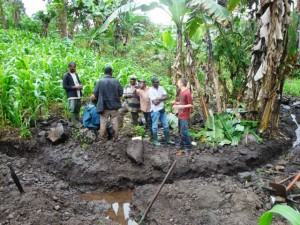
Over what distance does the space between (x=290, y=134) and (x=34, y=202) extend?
6692 mm

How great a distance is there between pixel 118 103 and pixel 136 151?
1.04 m

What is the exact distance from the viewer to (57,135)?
623 cm

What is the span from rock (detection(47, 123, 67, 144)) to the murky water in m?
1.46

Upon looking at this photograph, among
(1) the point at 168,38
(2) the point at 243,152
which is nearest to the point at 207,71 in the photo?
(1) the point at 168,38

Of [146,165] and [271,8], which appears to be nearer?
[146,165]

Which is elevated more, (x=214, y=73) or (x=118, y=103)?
(x=214, y=73)

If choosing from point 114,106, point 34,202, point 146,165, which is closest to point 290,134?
point 146,165

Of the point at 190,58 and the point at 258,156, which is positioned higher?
the point at 190,58

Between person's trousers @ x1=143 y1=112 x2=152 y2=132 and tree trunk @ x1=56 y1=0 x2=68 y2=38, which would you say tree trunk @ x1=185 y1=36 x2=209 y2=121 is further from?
tree trunk @ x1=56 y1=0 x2=68 y2=38

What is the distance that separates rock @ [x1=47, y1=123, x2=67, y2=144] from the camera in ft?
20.4

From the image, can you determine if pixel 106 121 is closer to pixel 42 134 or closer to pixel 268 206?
pixel 42 134

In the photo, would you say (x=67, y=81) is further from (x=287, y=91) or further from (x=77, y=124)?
(x=287, y=91)

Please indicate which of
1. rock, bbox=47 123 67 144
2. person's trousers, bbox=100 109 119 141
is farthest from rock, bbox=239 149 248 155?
rock, bbox=47 123 67 144

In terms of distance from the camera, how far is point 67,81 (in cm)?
608
